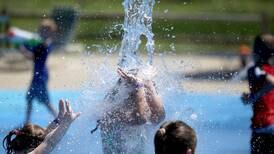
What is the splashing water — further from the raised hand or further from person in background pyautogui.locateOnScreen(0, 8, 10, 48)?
person in background pyautogui.locateOnScreen(0, 8, 10, 48)

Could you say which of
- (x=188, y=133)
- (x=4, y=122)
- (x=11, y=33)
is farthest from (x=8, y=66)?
(x=188, y=133)

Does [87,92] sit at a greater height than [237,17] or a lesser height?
lesser

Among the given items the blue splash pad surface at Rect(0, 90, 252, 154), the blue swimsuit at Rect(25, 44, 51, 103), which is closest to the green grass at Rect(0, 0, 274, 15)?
the blue splash pad surface at Rect(0, 90, 252, 154)

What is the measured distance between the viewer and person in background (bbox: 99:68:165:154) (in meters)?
4.30

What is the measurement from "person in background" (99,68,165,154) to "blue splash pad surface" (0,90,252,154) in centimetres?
19

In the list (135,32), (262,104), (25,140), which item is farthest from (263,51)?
(25,140)

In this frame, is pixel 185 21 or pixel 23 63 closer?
pixel 23 63

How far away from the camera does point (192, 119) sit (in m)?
5.98

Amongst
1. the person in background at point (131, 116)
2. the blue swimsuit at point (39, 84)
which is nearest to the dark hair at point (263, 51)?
the person in background at point (131, 116)

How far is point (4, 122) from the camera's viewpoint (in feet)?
23.4

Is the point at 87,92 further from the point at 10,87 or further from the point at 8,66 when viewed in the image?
the point at 8,66

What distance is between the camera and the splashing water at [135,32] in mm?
5246

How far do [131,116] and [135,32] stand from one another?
4.30 ft

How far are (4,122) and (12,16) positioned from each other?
742cm
